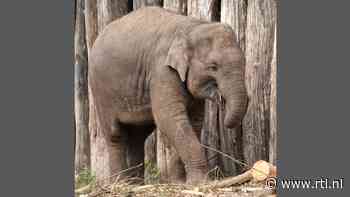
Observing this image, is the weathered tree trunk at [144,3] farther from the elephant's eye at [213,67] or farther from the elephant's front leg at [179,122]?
the elephant's eye at [213,67]

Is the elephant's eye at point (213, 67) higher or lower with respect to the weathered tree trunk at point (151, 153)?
higher

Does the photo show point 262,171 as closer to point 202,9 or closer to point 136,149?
point 136,149

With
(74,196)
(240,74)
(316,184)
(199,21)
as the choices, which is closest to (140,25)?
(199,21)

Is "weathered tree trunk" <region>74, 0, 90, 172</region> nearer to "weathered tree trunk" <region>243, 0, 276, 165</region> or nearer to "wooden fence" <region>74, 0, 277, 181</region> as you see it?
"wooden fence" <region>74, 0, 277, 181</region>

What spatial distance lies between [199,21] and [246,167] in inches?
45.9

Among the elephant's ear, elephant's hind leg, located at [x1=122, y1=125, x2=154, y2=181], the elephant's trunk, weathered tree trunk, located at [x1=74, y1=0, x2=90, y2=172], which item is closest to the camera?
the elephant's trunk

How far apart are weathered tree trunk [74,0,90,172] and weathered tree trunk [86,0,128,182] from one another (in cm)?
10

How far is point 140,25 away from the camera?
6602 mm

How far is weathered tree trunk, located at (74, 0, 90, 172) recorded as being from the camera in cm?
718

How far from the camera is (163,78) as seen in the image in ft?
20.6

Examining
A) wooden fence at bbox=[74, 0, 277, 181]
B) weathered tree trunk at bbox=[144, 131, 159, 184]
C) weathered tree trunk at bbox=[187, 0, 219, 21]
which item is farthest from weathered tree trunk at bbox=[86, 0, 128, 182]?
weathered tree trunk at bbox=[187, 0, 219, 21]

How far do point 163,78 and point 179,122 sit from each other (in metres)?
0.32

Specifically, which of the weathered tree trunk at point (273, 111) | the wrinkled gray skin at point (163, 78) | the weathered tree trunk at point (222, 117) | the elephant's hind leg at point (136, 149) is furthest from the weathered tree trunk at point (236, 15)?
the elephant's hind leg at point (136, 149)

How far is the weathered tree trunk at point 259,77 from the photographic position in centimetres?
681
